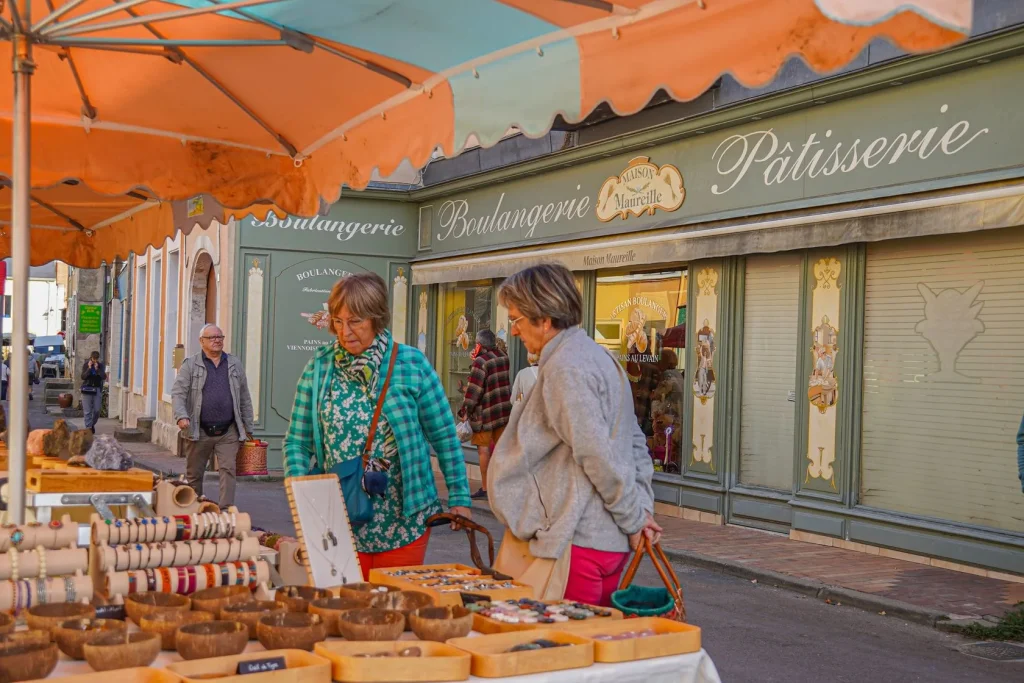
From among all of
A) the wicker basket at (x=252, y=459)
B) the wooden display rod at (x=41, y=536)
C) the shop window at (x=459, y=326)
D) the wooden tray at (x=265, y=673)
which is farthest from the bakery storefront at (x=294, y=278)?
the wooden tray at (x=265, y=673)

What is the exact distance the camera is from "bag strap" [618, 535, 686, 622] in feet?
10.4

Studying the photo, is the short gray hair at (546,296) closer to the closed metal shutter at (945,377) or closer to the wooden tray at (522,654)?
the wooden tray at (522,654)

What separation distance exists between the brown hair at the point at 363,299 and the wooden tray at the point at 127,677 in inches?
76.2

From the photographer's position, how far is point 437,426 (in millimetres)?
4293

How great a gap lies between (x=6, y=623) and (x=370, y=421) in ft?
5.81

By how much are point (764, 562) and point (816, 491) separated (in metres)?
1.44

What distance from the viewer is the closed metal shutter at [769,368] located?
10906mm

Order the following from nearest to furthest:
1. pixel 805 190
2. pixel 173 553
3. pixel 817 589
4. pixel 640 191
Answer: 1. pixel 173 553
2. pixel 817 589
3. pixel 805 190
4. pixel 640 191

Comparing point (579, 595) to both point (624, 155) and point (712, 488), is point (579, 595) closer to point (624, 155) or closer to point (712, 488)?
point (712, 488)

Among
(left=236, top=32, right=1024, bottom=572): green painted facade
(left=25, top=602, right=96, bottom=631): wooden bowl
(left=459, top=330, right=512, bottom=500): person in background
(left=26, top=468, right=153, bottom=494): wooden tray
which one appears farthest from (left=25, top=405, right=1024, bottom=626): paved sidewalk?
(left=25, top=602, right=96, bottom=631): wooden bowl

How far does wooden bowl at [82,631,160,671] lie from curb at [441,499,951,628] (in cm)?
617

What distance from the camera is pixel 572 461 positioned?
3.54m

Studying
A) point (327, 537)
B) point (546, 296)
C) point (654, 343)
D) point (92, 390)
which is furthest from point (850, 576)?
point (92, 390)

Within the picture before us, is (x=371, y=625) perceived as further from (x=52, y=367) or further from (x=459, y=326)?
(x=52, y=367)
